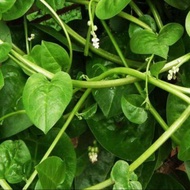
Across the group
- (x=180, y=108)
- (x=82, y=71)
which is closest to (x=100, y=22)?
(x=82, y=71)

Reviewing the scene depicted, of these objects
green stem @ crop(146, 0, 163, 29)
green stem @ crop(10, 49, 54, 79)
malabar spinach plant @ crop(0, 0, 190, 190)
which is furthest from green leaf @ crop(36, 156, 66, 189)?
green stem @ crop(146, 0, 163, 29)

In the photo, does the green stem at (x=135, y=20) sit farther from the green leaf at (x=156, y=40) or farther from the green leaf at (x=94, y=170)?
the green leaf at (x=94, y=170)

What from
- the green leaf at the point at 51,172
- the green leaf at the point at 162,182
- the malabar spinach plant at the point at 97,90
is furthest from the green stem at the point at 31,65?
the green leaf at the point at 162,182

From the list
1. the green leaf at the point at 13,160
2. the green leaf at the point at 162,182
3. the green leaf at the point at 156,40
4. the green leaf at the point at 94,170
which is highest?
the green leaf at the point at 156,40

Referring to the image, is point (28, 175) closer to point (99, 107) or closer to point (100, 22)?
point (99, 107)

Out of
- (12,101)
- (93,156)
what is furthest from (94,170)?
(12,101)

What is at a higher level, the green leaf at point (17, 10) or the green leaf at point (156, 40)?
the green leaf at point (17, 10)

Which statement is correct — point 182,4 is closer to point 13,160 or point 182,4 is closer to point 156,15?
point 156,15
